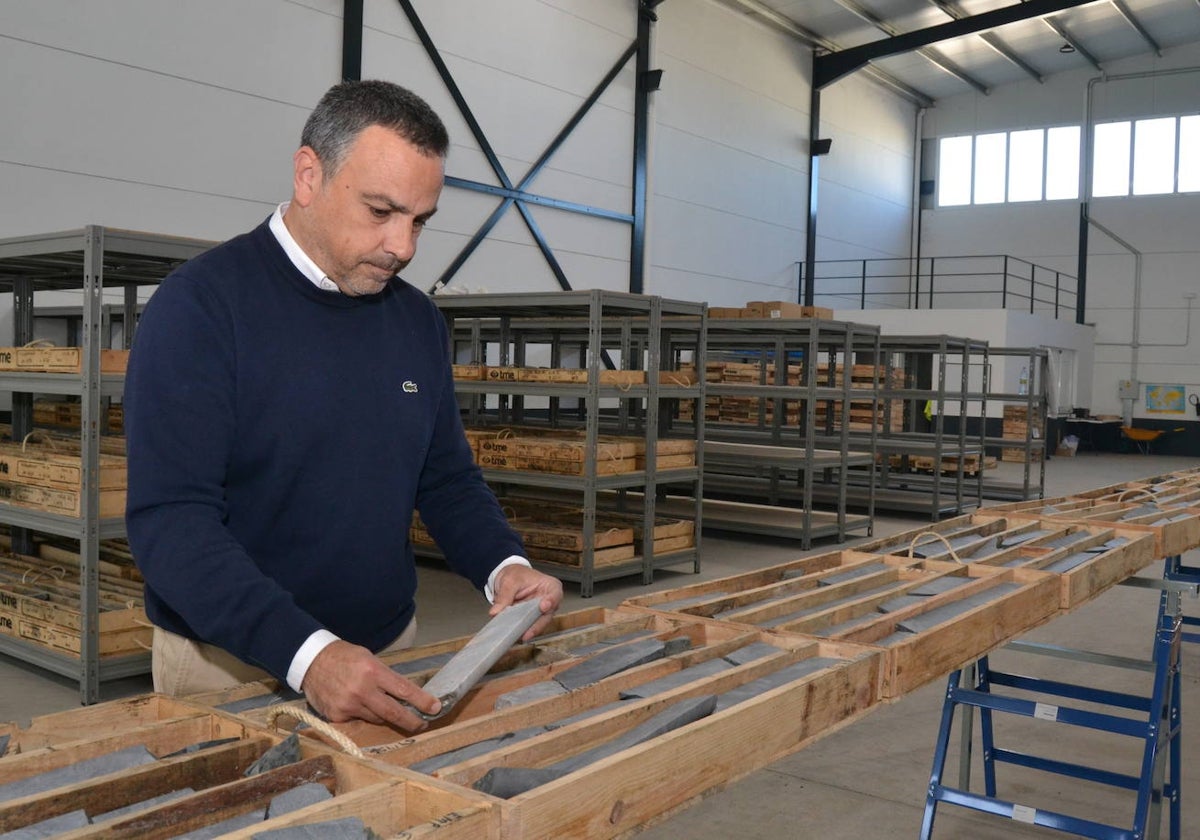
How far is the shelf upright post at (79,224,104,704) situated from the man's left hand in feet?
11.7

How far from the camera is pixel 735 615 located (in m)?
2.68

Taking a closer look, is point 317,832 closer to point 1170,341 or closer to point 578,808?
point 578,808

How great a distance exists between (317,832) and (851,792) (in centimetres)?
332

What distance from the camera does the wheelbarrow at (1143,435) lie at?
22.6 metres

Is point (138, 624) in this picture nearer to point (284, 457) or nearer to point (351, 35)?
point (284, 457)

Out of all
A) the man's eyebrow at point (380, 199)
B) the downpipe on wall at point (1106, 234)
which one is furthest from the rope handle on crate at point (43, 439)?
the downpipe on wall at point (1106, 234)

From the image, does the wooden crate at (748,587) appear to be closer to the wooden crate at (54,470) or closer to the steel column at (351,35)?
the wooden crate at (54,470)

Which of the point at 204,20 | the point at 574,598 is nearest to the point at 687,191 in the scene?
the point at 204,20

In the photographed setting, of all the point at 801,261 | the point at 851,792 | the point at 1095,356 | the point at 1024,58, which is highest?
the point at 1024,58

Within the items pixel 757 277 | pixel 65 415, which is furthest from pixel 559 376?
pixel 757 277

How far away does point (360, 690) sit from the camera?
1581mm

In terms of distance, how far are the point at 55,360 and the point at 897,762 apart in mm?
4486

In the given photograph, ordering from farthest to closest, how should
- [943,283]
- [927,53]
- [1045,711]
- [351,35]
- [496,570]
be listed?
[943,283] < [927,53] < [351,35] < [1045,711] < [496,570]

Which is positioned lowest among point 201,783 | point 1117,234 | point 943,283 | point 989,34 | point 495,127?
point 201,783
